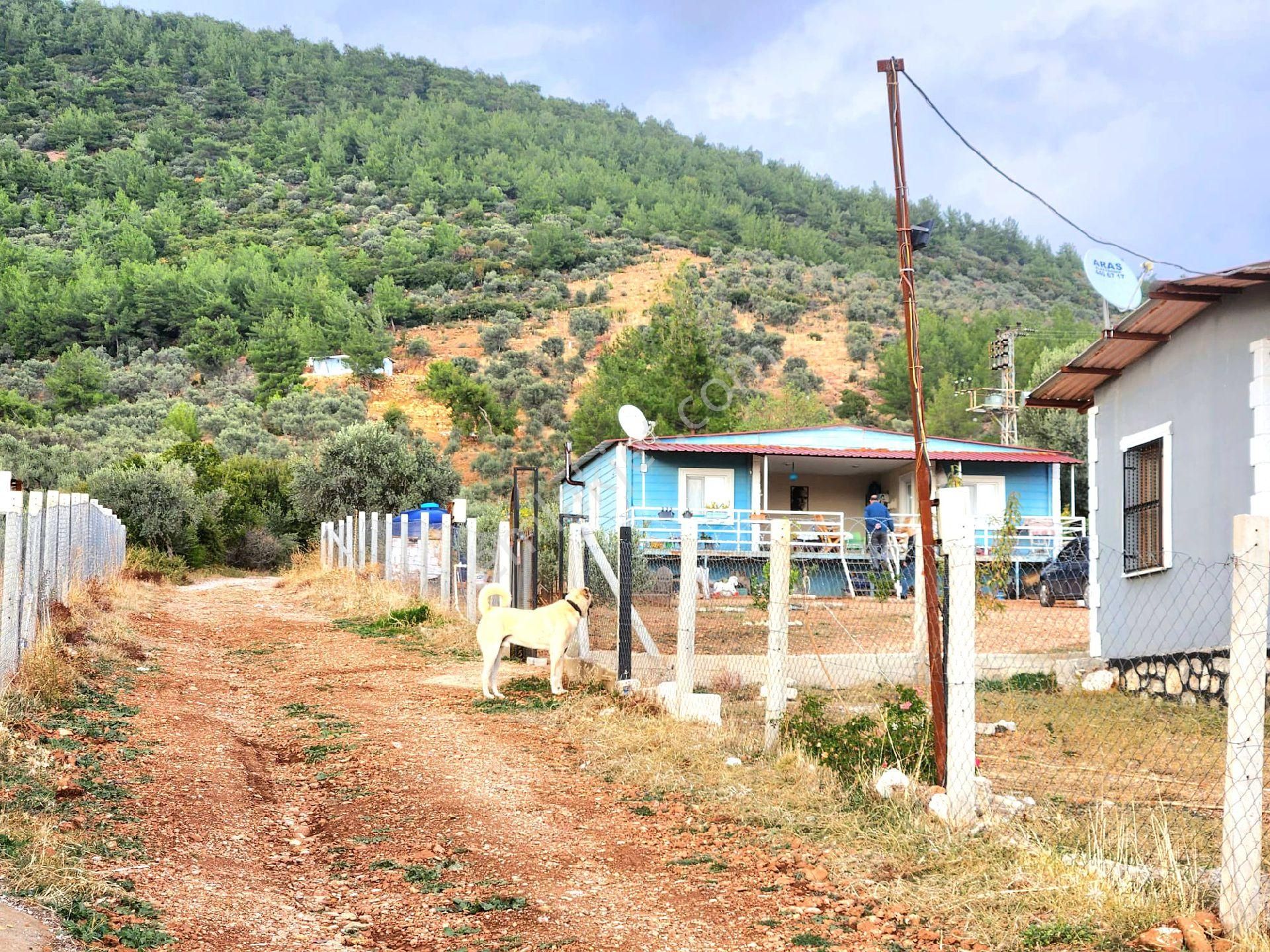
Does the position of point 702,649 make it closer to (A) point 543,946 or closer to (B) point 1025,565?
(A) point 543,946

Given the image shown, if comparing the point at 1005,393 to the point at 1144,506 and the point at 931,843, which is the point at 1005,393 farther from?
the point at 931,843

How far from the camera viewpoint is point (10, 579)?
8.54 meters

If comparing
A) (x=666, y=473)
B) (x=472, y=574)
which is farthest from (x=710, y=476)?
(x=472, y=574)

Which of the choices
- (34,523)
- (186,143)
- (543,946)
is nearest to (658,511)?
(34,523)

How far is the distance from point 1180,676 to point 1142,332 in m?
3.20

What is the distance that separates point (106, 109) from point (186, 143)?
8.24m

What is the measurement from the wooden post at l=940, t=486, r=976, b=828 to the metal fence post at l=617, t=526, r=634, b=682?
409cm

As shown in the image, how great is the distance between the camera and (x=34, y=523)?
9.89 m

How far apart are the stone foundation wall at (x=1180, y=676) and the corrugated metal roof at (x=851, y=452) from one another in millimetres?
13936

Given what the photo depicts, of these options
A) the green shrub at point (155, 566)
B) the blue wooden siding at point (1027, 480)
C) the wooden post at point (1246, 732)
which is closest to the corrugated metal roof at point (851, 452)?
the blue wooden siding at point (1027, 480)

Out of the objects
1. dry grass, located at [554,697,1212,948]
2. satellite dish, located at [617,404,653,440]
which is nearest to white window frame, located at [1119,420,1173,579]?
dry grass, located at [554,697,1212,948]

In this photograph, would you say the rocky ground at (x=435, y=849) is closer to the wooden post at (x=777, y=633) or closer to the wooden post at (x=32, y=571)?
the wooden post at (x=32, y=571)

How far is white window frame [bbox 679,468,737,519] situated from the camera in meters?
27.5

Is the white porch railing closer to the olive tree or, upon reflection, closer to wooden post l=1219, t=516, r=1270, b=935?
the olive tree
